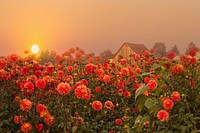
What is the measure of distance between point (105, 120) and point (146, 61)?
2654 millimetres

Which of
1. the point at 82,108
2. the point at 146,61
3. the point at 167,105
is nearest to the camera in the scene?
the point at 167,105

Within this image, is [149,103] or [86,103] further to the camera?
[86,103]

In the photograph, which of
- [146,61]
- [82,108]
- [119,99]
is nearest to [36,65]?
[82,108]

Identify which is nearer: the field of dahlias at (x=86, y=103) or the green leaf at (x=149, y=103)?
the green leaf at (x=149, y=103)

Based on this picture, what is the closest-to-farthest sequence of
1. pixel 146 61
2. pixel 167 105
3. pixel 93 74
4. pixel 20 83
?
pixel 167 105
pixel 20 83
pixel 93 74
pixel 146 61

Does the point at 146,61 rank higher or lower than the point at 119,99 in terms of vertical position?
higher

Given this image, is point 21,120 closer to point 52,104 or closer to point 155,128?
point 52,104

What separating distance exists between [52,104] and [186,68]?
2285 mm

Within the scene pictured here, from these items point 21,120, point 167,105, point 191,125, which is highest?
point 21,120

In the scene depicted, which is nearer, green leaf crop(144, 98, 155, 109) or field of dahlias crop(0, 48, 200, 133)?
green leaf crop(144, 98, 155, 109)

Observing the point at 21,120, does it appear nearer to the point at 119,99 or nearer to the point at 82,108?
the point at 82,108

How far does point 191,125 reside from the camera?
4.18 meters

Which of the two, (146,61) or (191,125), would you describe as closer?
(191,125)

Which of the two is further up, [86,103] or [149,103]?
[86,103]
